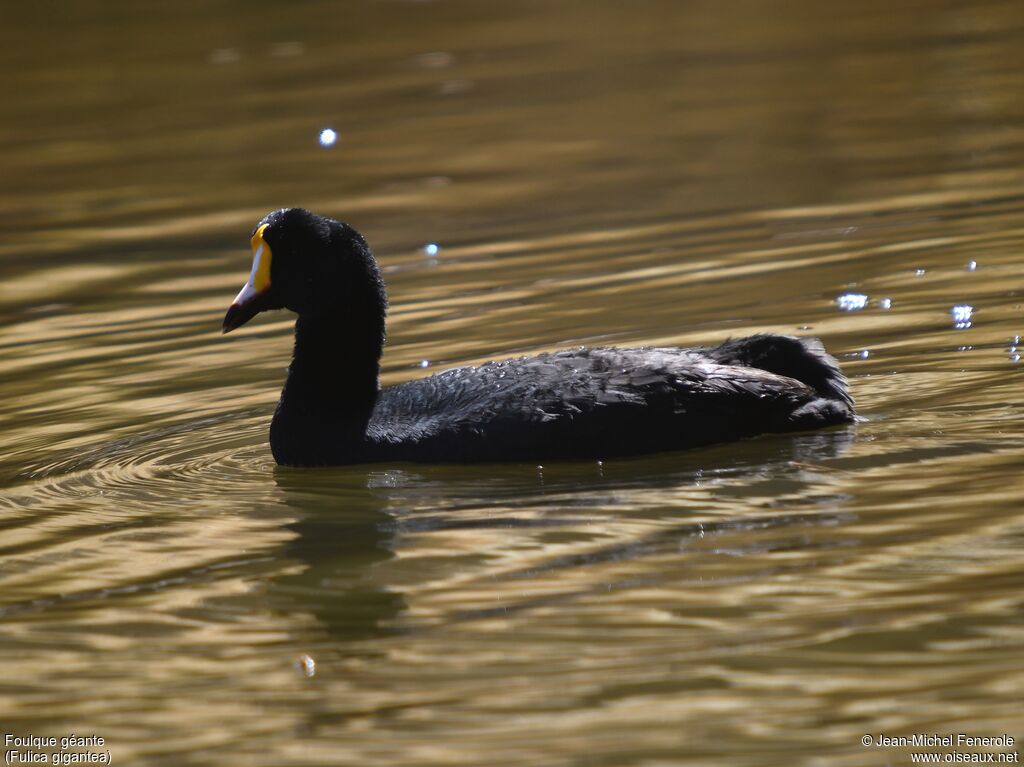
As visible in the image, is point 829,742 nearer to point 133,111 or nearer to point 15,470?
point 15,470

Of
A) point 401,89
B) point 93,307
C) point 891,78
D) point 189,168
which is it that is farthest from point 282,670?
point 401,89

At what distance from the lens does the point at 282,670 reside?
4.76 m

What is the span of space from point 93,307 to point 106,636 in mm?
5413

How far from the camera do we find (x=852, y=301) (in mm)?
8469

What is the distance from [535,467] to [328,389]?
944mm

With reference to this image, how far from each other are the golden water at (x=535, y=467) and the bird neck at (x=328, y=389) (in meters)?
0.15

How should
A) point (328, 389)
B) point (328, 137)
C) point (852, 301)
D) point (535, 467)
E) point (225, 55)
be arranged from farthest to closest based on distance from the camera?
point (225, 55) → point (328, 137) → point (852, 301) → point (328, 389) → point (535, 467)

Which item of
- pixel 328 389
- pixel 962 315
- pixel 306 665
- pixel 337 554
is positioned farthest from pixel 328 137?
pixel 306 665

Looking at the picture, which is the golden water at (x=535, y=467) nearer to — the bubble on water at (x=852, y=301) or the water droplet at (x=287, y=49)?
the bubble on water at (x=852, y=301)

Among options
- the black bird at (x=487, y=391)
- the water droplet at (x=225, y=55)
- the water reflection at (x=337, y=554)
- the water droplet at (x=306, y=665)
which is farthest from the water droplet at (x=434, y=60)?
the water droplet at (x=306, y=665)

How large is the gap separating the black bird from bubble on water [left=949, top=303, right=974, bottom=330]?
1.31 meters

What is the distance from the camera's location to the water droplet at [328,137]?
15.1m

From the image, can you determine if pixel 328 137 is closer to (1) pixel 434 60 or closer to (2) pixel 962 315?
(1) pixel 434 60

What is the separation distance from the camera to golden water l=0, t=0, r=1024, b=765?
14.4 feet
